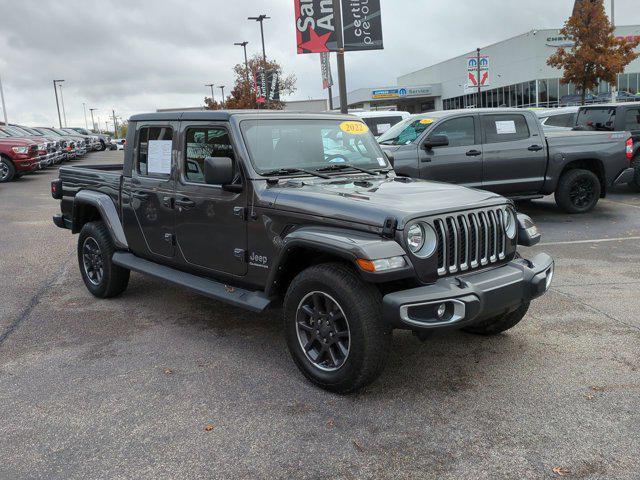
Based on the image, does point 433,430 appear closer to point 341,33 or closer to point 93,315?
point 93,315

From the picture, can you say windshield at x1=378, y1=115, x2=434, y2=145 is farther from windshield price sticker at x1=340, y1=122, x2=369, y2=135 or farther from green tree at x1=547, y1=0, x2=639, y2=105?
green tree at x1=547, y1=0, x2=639, y2=105

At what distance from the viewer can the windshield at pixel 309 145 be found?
4.50 metres

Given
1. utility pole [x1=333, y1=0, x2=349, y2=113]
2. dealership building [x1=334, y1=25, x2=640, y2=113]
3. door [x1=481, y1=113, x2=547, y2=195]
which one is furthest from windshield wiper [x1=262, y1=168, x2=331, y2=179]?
dealership building [x1=334, y1=25, x2=640, y2=113]

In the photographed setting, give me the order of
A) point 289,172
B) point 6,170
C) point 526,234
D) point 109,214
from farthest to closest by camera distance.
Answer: point 6,170, point 109,214, point 289,172, point 526,234

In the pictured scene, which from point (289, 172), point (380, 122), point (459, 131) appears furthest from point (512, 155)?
point (380, 122)

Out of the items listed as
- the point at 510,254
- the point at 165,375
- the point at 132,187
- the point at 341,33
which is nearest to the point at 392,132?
the point at 341,33

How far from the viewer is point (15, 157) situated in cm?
1753

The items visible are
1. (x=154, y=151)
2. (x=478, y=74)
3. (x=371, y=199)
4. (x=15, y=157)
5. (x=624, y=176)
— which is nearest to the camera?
(x=371, y=199)

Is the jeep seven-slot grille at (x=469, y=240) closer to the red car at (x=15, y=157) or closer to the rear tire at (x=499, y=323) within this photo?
the rear tire at (x=499, y=323)

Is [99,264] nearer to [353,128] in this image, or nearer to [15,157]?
[353,128]

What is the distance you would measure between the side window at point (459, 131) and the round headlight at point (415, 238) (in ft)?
20.5

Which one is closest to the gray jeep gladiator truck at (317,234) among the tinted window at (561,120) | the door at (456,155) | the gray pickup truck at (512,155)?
the door at (456,155)

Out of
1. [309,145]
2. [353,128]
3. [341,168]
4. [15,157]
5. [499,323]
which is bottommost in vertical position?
[499,323]

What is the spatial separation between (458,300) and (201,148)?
2.44m
